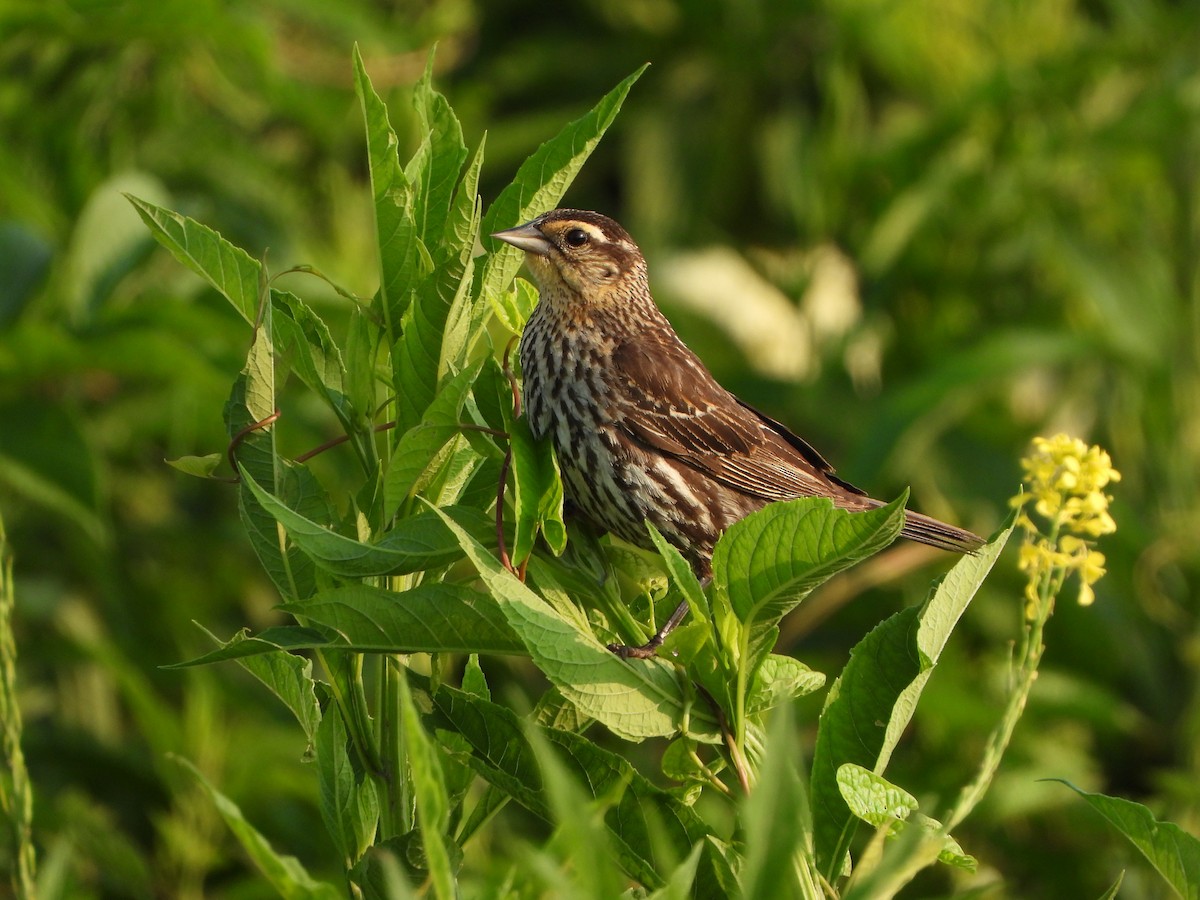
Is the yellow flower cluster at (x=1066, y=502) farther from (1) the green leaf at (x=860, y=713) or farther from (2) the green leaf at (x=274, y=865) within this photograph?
(2) the green leaf at (x=274, y=865)

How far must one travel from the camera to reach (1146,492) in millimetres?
5453

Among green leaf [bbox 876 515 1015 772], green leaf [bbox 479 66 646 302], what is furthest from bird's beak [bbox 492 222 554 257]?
green leaf [bbox 876 515 1015 772]

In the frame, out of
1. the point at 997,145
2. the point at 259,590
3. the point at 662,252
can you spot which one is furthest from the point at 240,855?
the point at 997,145

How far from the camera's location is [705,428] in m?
3.12

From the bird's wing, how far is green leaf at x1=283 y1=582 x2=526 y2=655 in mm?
1230

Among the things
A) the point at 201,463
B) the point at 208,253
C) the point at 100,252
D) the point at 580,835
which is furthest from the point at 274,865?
the point at 100,252

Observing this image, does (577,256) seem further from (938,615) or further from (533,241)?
(938,615)

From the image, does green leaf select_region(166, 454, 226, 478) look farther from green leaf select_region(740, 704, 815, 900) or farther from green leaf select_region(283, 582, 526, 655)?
green leaf select_region(740, 704, 815, 900)

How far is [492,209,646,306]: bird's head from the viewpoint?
10.2 ft

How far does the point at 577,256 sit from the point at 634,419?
408 mm

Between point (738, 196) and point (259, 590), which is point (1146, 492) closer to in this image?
point (738, 196)

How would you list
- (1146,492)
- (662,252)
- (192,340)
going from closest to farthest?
(192,340) → (1146,492) → (662,252)

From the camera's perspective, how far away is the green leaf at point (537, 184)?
1835 mm

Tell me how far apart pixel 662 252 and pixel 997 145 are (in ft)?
4.69
